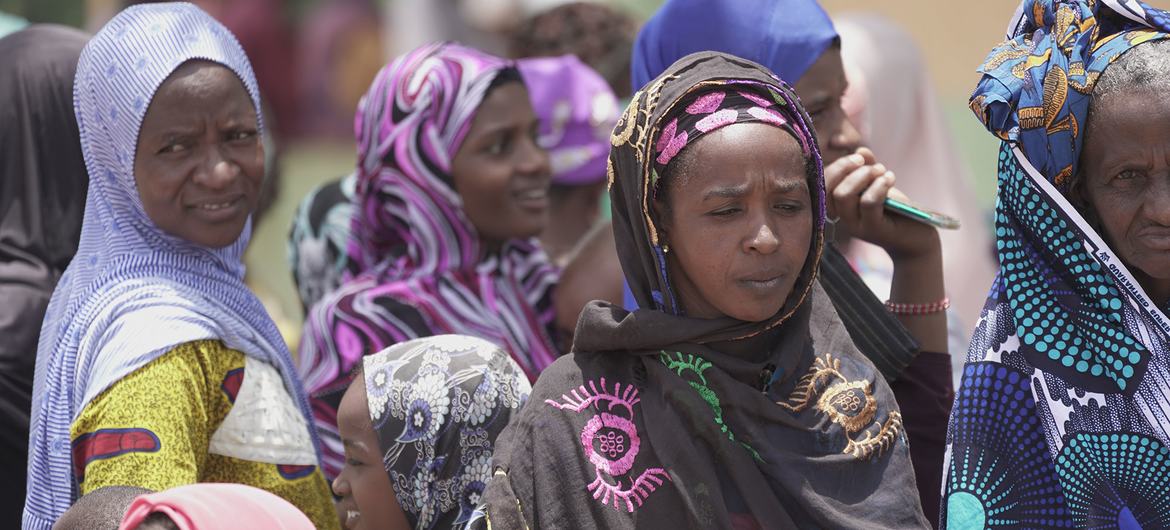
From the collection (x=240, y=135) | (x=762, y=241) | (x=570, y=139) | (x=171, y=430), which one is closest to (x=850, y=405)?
(x=762, y=241)

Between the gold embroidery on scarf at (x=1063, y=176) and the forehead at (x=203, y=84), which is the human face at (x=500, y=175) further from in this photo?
the gold embroidery on scarf at (x=1063, y=176)

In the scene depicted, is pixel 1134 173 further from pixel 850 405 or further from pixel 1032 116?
pixel 850 405

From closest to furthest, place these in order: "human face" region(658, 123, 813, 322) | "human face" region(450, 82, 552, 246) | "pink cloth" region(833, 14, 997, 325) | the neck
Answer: "human face" region(658, 123, 813, 322), the neck, "human face" region(450, 82, 552, 246), "pink cloth" region(833, 14, 997, 325)

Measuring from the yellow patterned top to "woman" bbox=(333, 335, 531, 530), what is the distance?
264 mm

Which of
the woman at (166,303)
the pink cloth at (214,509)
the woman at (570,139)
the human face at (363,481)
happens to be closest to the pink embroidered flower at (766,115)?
the human face at (363,481)

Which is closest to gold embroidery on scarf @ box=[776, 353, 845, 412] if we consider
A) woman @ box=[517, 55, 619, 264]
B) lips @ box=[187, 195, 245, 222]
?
lips @ box=[187, 195, 245, 222]

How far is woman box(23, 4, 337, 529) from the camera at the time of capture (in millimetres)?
3213

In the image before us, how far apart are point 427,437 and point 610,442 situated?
50cm

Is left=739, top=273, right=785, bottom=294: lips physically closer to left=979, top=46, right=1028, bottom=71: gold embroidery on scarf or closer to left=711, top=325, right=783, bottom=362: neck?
left=711, top=325, right=783, bottom=362: neck

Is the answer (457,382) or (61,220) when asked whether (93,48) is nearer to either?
(61,220)

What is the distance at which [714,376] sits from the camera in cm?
290

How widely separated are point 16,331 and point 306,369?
1073 millimetres

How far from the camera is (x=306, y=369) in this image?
4.64m

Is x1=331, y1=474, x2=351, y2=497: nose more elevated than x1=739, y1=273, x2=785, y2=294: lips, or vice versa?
x1=739, y1=273, x2=785, y2=294: lips
